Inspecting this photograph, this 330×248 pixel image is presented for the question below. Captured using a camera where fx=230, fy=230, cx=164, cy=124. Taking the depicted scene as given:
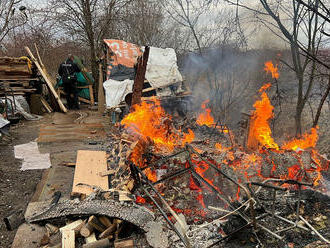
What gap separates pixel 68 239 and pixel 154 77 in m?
8.21

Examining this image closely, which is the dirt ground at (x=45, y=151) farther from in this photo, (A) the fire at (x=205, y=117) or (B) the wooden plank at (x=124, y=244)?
(A) the fire at (x=205, y=117)

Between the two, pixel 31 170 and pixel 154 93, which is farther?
pixel 154 93

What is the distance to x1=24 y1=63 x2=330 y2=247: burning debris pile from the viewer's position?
3.44 meters

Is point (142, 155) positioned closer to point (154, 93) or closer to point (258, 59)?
point (154, 93)

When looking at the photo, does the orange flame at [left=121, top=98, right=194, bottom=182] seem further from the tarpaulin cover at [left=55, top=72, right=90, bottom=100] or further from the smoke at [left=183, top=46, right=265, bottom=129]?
the tarpaulin cover at [left=55, top=72, right=90, bottom=100]

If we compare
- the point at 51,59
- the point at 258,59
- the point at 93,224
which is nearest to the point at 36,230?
the point at 93,224

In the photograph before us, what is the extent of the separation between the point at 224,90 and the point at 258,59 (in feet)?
6.83

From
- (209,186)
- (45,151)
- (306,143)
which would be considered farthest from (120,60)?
(209,186)

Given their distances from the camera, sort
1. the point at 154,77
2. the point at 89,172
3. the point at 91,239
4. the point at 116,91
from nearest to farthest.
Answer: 1. the point at 91,239
2. the point at 89,172
3. the point at 116,91
4. the point at 154,77

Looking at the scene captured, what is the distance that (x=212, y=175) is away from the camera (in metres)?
5.27

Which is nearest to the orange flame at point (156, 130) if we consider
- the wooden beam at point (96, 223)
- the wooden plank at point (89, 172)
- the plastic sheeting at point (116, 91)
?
the wooden plank at point (89, 172)

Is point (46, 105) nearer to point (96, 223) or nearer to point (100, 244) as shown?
point (96, 223)

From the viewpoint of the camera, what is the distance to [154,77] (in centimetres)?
1066

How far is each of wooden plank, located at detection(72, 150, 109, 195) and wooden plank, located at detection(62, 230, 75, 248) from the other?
112 centimetres
